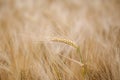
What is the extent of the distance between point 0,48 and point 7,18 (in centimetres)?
137

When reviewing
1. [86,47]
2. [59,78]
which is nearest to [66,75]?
[59,78]

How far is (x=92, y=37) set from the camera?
1091mm

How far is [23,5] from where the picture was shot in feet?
8.99

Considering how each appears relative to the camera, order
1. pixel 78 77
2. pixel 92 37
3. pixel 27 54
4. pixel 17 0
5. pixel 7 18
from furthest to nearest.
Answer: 1. pixel 17 0
2. pixel 7 18
3. pixel 92 37
4. pixel 27 54
5. pixel 78 77

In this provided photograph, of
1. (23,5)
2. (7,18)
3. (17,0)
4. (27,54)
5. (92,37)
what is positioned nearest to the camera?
(27,54)

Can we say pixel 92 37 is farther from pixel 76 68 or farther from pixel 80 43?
pixel 76 68

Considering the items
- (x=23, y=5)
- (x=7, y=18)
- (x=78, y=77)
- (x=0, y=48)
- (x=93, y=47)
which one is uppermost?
(x=23, y=5)

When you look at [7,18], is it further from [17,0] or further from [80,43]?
[80,43]

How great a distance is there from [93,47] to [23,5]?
1.86m

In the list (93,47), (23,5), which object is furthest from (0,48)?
(23,5)

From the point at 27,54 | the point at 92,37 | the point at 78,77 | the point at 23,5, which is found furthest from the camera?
the point at 23,5

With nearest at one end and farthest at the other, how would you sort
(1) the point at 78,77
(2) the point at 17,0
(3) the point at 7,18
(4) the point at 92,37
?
1. (1) the point at 78,77
2. (4) the point at 92,37
3. (3) the point at 7,18
4. (2) the point at 17,0

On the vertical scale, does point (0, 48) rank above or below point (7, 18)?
below

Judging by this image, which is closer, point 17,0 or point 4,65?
point 4,65
